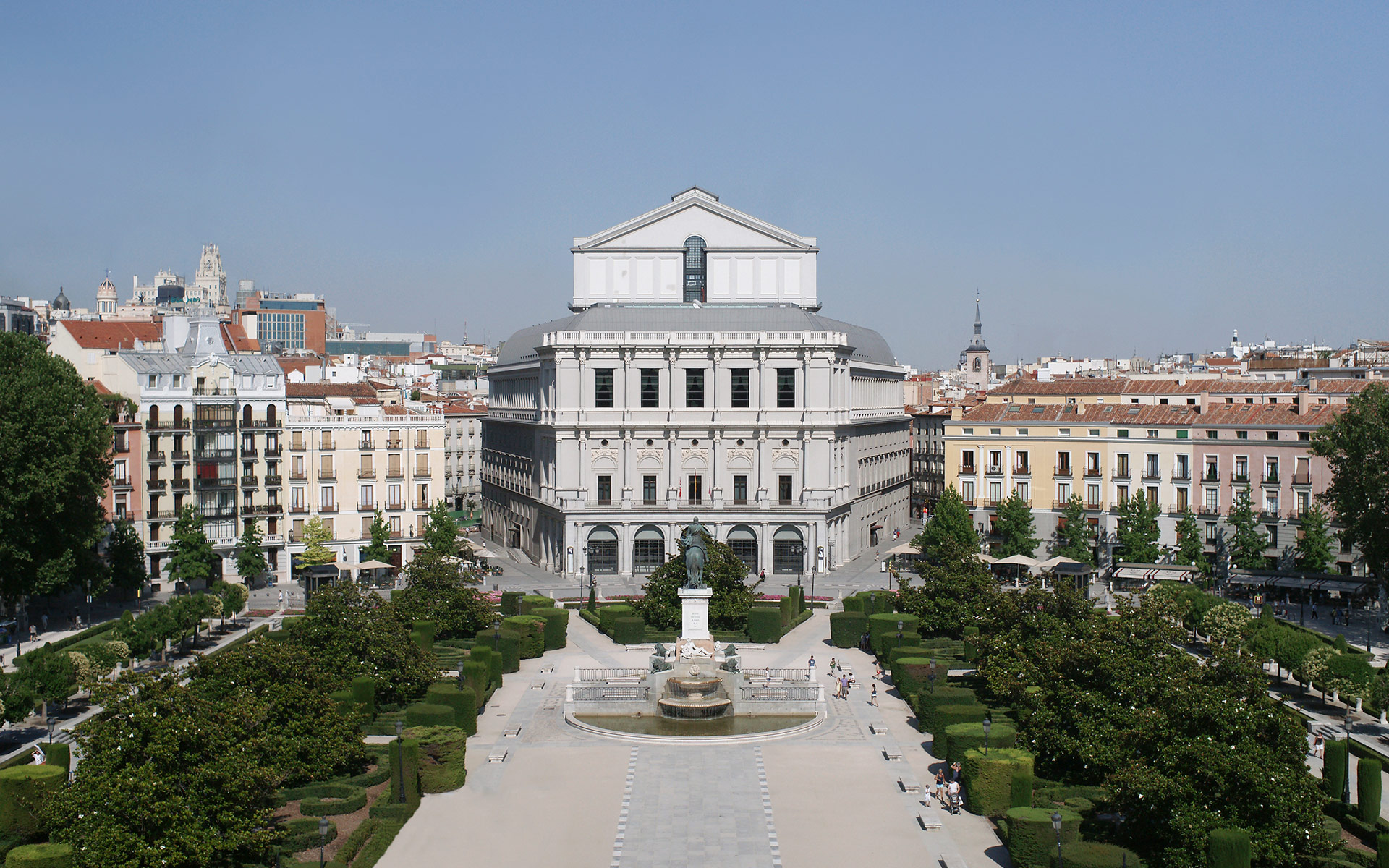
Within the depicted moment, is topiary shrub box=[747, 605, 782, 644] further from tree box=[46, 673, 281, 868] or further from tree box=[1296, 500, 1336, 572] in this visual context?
tree box=[46, 673, 281, 868]

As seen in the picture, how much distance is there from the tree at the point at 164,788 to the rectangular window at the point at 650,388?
57.2m

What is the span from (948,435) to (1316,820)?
65.1 metres

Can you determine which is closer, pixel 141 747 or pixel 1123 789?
pixel 141 747

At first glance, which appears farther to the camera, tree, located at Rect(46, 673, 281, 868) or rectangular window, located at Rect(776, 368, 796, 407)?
rectangular window, located at Rect(776, 368, 796, 407)

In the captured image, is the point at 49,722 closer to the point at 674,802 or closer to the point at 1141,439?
the point at 674,802

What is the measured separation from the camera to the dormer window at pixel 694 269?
332ft

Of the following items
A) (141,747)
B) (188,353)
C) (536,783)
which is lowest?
(536,783)

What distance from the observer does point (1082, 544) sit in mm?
85250

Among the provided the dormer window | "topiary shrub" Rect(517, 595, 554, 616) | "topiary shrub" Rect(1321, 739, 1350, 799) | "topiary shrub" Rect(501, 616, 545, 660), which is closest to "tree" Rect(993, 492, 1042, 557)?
the dormer window

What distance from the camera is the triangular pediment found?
331 feet

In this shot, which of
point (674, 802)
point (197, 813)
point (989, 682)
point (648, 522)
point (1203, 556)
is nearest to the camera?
point (197, 813)

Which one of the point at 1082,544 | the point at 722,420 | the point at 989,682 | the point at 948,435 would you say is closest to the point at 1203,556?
the point at 1082,544

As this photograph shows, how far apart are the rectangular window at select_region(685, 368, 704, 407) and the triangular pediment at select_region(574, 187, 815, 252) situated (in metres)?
14.4

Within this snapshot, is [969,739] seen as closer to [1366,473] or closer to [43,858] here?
[43,858]
